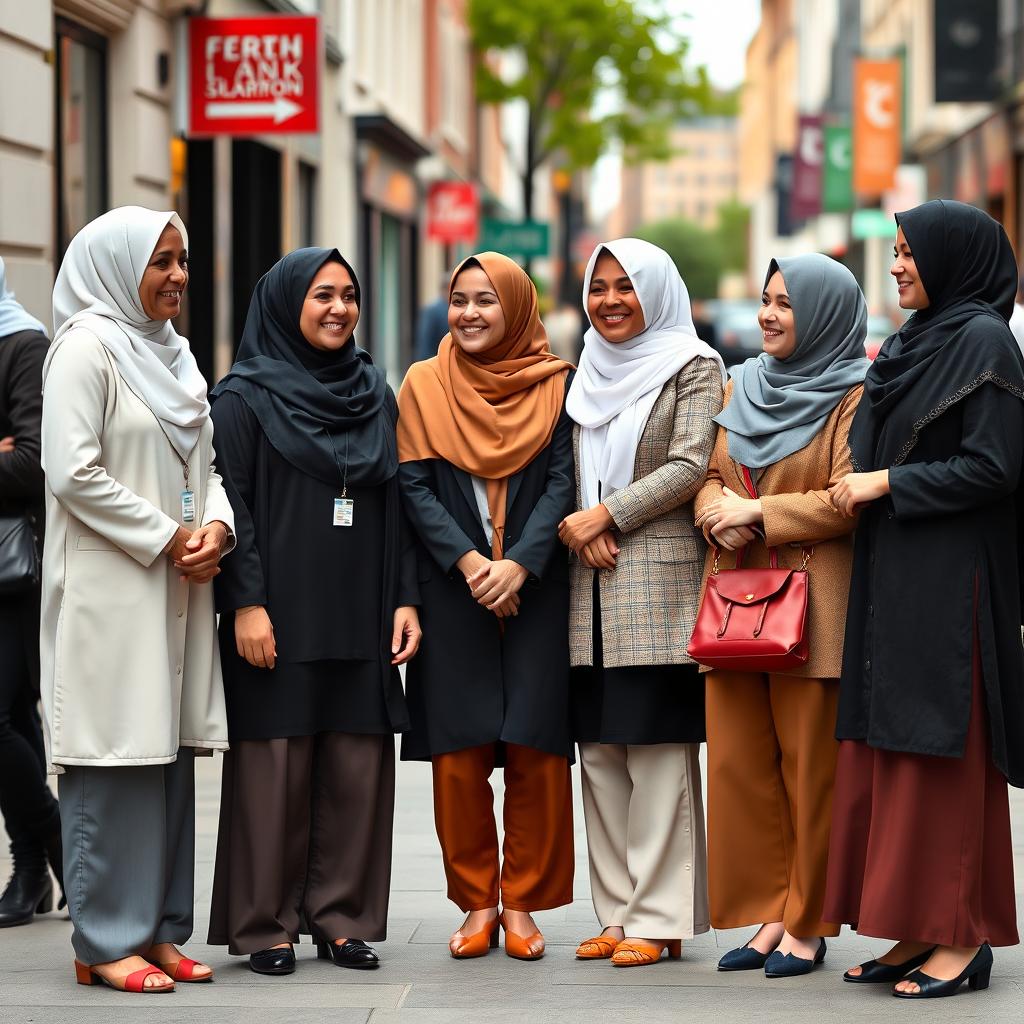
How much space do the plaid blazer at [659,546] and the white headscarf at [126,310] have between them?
124 centimetres

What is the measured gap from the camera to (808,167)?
48812mm

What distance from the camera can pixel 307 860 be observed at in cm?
533

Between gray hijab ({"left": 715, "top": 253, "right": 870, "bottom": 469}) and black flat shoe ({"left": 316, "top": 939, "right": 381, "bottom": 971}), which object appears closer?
gray hijab ({"left": 715, "top": 253, "right": 870, "bottom": 469})

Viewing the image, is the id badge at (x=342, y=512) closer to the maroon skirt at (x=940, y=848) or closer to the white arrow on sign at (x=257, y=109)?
the maroon skirt at (x=940, y=848)

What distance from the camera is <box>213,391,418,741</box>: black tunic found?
519 centimetres

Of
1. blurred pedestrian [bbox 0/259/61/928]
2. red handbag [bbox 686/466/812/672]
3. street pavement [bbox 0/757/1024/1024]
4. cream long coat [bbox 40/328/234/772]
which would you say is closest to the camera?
street pavement [bbox 0/757/1024/1024]

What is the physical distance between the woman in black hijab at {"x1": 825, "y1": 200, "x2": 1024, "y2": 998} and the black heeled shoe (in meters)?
2.62

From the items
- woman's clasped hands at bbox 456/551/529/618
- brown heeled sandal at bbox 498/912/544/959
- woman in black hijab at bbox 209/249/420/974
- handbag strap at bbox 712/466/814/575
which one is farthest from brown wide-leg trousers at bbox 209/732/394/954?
handbag strap at bbox 712/466/814/575

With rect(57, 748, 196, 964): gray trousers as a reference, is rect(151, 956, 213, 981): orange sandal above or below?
below

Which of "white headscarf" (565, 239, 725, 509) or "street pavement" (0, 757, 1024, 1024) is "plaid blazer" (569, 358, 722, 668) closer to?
"white headscarf" (565, 239, 725, 509)

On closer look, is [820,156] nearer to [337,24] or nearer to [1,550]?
[337,24]

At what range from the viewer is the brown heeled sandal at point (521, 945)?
17.6 feet

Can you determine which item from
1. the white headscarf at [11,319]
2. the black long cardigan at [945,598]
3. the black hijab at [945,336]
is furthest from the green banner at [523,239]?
the black long cardigan at [945,598]

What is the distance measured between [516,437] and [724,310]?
3752cm
